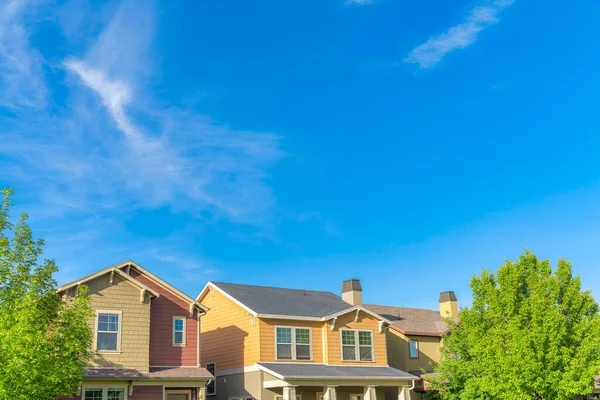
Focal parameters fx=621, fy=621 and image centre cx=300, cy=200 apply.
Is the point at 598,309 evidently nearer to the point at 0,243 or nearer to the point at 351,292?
the point at 351,292

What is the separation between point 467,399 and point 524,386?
4691 millimetres

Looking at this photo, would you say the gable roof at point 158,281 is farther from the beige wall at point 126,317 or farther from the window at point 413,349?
the window at point 413,349

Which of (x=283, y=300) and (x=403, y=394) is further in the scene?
(x=283, y=300)

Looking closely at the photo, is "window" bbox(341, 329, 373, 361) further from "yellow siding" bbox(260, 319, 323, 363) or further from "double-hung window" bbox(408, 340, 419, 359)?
"double-hung window" bbox(408, 340, 419, 359)

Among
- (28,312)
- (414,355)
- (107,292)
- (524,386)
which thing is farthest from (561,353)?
(28,312)

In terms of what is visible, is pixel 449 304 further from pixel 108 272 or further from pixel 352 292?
pixel 108 272

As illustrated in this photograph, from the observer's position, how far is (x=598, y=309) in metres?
29.7

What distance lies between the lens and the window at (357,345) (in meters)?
33.8

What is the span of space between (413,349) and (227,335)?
13.2 meters

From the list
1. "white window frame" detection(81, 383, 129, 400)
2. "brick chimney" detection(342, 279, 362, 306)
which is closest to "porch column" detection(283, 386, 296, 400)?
"white window frame" detection(81, 383, 129, 400)

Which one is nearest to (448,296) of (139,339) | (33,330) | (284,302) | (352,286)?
(352,286)

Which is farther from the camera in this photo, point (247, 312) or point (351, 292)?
point (351, 292)

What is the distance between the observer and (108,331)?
2628 cm

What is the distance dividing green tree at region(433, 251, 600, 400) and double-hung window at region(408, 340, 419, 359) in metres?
7.44
